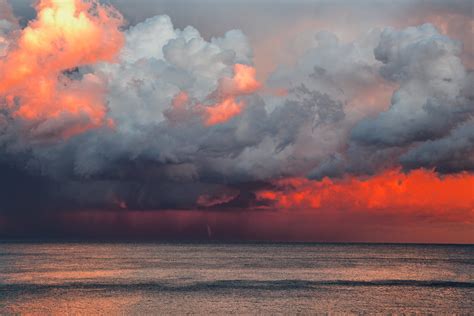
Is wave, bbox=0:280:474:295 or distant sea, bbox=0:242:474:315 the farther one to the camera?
wave, bbox=0:280:474:295

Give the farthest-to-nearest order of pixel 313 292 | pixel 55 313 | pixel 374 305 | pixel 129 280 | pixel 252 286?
pixel 129 280, pixel 252 286, pixel 313 292, pixel 374 305, pixel 55 313

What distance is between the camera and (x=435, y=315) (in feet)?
234

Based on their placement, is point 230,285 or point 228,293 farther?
point 230,285

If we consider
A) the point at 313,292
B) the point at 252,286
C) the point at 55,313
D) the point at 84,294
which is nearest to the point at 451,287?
the point at 313,292

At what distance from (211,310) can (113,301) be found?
47.1 ft

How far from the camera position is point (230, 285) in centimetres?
10225

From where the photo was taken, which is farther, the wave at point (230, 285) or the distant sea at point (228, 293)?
the wave at point (230, 285)

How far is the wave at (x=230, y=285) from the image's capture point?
95.9 meters

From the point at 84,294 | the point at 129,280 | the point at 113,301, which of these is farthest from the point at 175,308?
the point at 129,280

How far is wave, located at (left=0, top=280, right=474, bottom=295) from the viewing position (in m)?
95.9

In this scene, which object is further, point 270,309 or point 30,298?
point 30,298

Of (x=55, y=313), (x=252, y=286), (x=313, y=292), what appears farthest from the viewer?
(x=252, y=286)

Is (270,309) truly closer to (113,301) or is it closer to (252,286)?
(113,301)

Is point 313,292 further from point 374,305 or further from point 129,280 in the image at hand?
point 129,280
